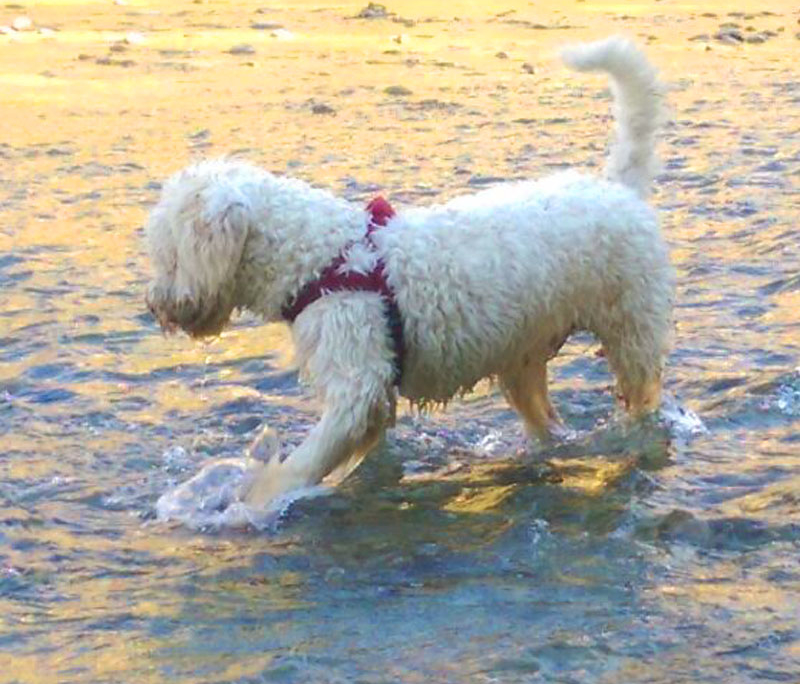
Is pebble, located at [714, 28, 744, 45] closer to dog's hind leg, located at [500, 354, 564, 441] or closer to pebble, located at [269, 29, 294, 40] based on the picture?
pebble, located at [269, 29, 294, 40]

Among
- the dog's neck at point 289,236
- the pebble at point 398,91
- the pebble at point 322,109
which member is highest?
the dog's neck at point 289,236

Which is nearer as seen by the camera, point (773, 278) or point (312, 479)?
point (312, 479)

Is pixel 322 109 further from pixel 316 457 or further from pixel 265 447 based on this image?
pixel 316 457

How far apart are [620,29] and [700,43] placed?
203 cm

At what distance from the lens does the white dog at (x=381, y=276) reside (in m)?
5.29

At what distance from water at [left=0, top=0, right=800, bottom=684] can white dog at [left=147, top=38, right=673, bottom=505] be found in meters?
0.38

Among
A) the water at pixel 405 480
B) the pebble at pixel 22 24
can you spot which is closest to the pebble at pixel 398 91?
the water at pixel 405 480

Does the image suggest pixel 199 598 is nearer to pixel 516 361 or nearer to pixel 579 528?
pixel 579 528

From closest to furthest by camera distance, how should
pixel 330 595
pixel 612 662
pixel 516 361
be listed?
1. pixel 612 662
2. pixel 330 595
3. pixel 516 361

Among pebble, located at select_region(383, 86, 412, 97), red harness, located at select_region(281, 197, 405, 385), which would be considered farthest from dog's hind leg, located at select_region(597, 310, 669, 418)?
pebble, located at select_region(383, 86, 412, 97)

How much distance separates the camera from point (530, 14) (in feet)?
74.3

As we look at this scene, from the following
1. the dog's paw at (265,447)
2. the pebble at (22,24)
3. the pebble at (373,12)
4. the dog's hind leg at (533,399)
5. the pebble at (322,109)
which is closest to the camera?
the dog's paw at (265,447)

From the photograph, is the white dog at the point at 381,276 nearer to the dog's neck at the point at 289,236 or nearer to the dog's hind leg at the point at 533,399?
the dog's neck at the point at 289,236

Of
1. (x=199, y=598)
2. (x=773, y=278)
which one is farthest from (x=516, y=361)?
(x=773, y=278)
